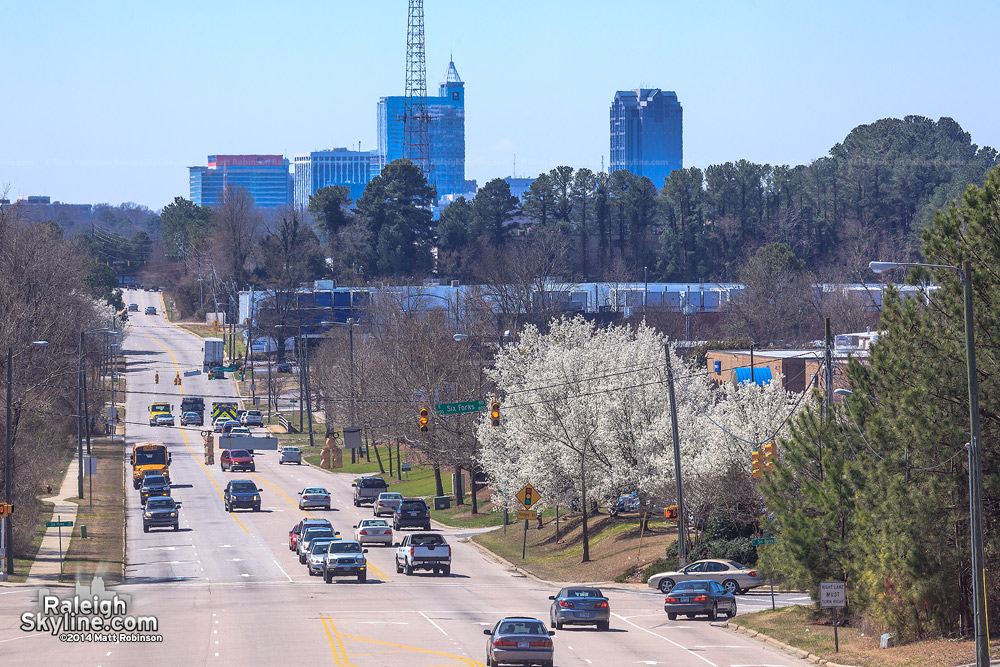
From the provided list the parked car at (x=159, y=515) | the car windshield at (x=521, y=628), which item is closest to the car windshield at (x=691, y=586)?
the car windshield at (x=521, y=628)

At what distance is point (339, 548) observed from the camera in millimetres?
45688

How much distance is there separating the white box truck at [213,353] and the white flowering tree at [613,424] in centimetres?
8699

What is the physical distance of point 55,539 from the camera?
58031mm

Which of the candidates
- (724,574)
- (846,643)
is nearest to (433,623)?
(846,643)

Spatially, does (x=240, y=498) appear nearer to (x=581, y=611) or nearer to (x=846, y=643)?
(x=581, y=611)

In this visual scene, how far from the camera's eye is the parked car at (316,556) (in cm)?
4691

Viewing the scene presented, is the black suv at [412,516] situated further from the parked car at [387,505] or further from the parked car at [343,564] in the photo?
the parked car at [343,564]

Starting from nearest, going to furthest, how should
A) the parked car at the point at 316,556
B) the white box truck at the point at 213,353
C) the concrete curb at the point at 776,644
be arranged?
the concrete curb at the point at 776,644, the parked car at the point at 316,556, the white box truck at the point at 213,353

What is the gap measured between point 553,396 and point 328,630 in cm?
2549

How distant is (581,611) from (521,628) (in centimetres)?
725

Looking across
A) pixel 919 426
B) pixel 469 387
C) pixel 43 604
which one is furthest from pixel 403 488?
pixel 919 426

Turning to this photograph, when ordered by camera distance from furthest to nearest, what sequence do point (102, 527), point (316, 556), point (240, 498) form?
1. point (240, 498)
2. point (102, 527)
3. point (316, 556)

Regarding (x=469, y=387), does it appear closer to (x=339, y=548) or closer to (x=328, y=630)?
(x=339, y=548)

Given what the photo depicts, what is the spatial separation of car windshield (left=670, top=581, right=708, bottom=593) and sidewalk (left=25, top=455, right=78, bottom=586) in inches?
849
